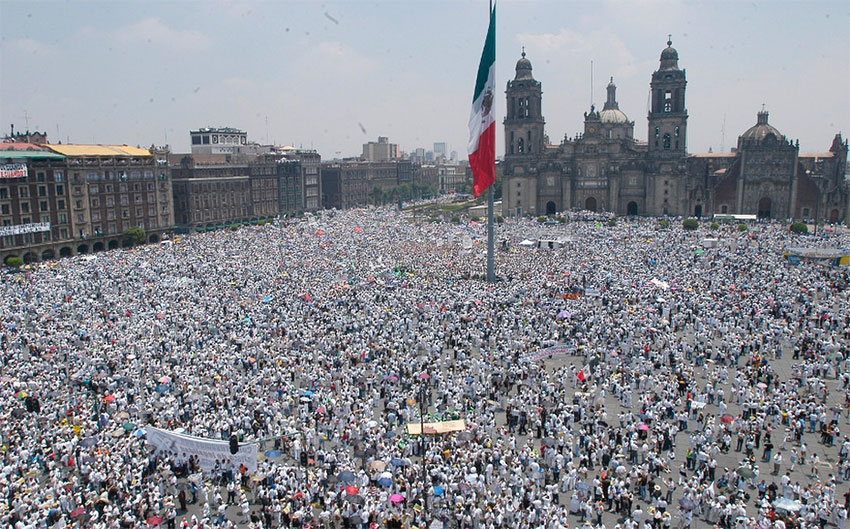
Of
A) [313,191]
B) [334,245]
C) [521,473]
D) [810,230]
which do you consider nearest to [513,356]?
[521,473]

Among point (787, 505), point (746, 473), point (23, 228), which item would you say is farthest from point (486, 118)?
point (23, 228)

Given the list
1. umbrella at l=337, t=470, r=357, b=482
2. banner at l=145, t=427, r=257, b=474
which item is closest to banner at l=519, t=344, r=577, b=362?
umbrella at l=337, t=470, r=357, b=482

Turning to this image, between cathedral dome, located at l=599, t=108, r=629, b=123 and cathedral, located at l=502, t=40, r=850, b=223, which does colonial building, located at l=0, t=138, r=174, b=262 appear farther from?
cathedral dome, located at l=599, t=108, r=629, b=123

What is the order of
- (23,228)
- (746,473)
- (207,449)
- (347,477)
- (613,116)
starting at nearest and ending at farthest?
(347,477)
(746,473)
(207,449)
(23,228)
(613,116)

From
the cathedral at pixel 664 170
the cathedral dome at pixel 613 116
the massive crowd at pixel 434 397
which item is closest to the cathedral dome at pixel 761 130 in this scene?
the cathedral at pixel 664 170

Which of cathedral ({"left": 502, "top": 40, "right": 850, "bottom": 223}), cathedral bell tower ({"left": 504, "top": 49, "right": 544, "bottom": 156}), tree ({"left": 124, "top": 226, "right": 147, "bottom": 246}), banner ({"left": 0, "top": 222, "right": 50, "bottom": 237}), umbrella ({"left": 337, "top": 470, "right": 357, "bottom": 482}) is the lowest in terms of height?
umbrella ({"left": 337, "top": 470, "right": 357, "bottom": 482})

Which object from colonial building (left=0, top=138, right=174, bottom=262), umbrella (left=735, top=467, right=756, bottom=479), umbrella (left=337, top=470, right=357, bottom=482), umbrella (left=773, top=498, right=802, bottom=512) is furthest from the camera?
colonial building (left=0, top=138, right=174, bottom=262)

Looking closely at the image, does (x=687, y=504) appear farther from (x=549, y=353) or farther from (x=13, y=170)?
(x=13, y=170)
